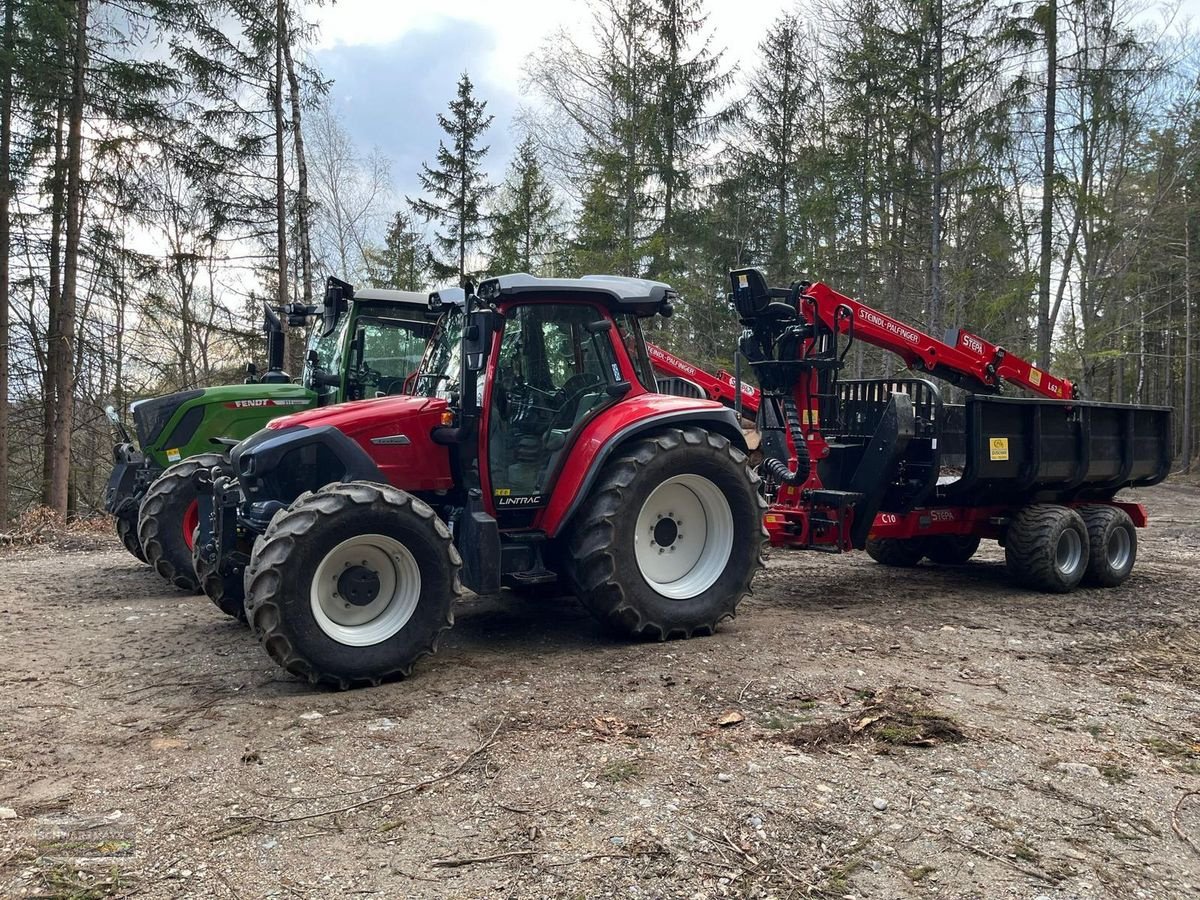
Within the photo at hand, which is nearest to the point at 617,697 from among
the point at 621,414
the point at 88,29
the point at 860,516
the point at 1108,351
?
the point at 621,414

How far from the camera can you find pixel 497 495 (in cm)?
565

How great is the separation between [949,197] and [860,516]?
14282mm

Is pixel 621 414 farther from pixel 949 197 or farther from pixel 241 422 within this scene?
pixel 949 197

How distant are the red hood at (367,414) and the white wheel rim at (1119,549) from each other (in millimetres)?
6639

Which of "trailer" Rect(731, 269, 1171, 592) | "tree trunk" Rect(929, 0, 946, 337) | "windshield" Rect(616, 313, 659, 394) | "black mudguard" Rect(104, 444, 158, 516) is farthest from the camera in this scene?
"tree trunk" Rect(929, 0, 946, 337)

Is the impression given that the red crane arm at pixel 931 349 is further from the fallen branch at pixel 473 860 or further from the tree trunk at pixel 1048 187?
the tree trunk at pixel 1048 187

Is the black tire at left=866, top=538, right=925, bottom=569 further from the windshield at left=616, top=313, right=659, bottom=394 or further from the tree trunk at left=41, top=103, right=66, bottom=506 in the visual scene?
the tree trunk at left=41, top=103, right=66, bottom=506

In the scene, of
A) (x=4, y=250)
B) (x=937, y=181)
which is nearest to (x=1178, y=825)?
(x=4, y=250)

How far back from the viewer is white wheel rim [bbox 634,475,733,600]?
5914 mm

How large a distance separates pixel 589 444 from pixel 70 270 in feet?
43.3

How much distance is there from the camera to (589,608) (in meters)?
5.66

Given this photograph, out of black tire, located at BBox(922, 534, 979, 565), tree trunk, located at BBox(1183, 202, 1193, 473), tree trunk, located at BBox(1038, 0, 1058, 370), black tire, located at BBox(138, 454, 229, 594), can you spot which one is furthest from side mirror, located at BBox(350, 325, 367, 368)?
tree trunk, located at BBox(1183, 202, 1193, 473)

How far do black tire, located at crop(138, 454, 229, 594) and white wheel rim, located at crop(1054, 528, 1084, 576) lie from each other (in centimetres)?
745

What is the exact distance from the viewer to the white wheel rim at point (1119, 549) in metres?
8.55
